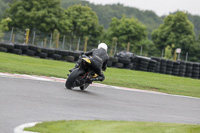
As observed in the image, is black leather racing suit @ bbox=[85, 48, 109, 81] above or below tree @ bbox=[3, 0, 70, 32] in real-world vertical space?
below

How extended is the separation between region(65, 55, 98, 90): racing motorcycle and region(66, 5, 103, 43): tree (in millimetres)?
58021

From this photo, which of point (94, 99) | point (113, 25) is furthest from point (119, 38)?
point (94, 99)

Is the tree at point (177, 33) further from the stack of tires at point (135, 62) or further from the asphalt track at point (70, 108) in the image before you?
the asphalt track at point (70, 108)

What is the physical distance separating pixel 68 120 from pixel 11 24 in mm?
57281

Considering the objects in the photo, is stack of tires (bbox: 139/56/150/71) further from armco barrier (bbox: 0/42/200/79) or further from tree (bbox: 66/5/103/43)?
tree (bbox: 66/5/103/43)

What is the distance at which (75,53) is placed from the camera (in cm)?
1991

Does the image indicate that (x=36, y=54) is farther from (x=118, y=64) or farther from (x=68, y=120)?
(x=68, y=120)

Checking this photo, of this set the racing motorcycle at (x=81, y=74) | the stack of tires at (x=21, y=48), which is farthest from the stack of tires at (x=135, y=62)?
the racing motorcycle at (x=81, y=74)

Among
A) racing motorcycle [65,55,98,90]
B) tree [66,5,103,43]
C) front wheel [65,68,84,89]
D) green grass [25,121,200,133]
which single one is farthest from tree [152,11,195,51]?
green grass [25,121,200,133]

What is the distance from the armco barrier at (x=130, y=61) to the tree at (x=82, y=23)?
147 ft

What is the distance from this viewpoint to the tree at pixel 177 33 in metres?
65.9

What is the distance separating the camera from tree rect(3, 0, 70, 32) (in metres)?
58.2

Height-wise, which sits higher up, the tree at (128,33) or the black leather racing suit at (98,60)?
the tree at (128,33)

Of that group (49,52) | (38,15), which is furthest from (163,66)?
(38,15)
